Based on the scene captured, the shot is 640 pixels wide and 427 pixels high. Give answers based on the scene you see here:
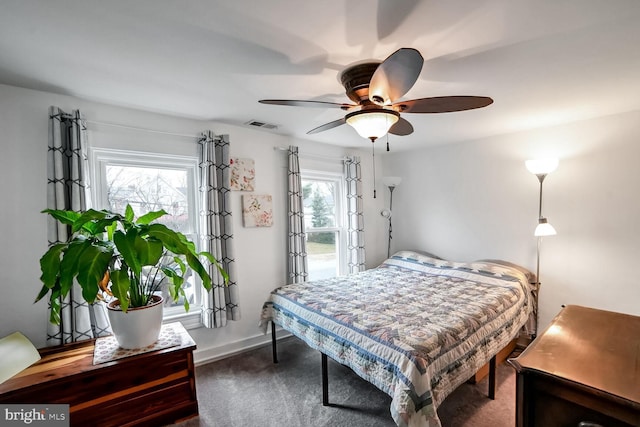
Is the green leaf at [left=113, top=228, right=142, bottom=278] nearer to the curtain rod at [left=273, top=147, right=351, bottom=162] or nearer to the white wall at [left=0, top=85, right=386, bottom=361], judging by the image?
the white wall at [left=0, top=85, right=386, bottom=361]

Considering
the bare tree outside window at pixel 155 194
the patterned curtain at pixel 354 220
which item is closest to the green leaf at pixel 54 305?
the bare tree outside window at pixel 155 194

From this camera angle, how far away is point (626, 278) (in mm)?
2547

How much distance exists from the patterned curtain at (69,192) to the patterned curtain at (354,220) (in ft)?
8.82

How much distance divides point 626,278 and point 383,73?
118 inches

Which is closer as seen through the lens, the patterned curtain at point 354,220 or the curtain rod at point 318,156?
the curtain rod at point 318,156

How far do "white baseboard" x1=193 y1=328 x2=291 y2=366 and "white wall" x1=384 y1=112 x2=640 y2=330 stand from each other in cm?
247

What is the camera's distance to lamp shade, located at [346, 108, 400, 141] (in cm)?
151

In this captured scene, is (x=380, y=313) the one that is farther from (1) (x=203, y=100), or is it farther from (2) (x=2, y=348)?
(2) (x=2, y=348)

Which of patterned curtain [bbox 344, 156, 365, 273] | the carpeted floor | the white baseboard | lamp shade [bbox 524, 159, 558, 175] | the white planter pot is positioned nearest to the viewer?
the white planter pot

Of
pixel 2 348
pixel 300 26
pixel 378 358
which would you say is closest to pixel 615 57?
pixel 300 26

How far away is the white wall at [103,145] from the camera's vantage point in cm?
198

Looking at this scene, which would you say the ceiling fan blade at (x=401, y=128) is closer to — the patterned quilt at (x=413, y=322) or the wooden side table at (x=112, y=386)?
the patterned quilt at (x=413, y=322)

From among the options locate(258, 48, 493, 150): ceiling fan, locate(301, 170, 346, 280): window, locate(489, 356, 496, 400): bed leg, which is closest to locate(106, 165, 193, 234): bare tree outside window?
locate(301, 170, 346, 280): window

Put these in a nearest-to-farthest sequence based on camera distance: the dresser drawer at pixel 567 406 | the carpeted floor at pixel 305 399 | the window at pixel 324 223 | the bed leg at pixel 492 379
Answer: the dresser drawer at pixel 567 406 → the carpeted floor at pixel 305 399 → the bed leg at pixel 492 379 → the window at pixel 324 223
